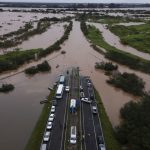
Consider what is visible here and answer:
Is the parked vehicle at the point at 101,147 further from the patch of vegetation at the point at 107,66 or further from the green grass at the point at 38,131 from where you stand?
the patch of vegetation at the point at 107,66

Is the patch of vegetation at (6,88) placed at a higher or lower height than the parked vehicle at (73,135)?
lower

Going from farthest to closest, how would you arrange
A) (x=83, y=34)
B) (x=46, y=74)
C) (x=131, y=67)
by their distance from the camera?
(x=83, y=34), (x=131, y=67), (x=46, y=74)

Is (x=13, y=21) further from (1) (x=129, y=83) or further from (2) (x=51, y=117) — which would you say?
(2) (x=51, y=117)

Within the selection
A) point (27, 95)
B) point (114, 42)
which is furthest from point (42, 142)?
point (114, 42)

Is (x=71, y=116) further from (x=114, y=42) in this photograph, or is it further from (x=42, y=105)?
(x=114, y=42)

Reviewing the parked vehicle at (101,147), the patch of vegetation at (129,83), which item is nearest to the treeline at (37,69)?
the patch of vegetation at (129,83)

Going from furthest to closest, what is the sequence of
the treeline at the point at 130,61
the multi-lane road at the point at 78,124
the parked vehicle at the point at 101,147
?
the treeline at the point at 130,61
the multi-lane road at the point at 78,124
the parked vehicle at the point at 101,147

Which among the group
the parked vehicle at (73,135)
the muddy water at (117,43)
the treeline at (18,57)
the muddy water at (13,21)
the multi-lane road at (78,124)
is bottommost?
the muddy water at (13,21)
